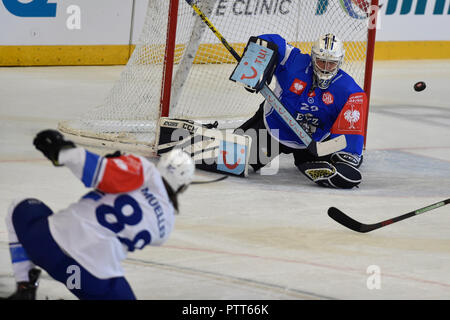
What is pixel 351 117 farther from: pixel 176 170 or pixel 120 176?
pixel 120 176

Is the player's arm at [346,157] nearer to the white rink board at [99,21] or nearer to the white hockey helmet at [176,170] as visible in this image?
the white rink board at [99,21]

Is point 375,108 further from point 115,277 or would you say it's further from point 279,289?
point 115,277

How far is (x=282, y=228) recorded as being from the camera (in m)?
4.61

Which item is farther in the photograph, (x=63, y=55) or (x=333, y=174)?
(x=63, y=55)

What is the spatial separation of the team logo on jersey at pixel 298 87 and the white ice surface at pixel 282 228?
572 millimetres

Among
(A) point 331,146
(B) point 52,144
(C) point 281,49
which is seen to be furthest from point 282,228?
(B) point 52,144


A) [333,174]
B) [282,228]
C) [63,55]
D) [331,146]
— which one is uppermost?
[63,55]

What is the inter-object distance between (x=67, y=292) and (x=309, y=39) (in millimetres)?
4004

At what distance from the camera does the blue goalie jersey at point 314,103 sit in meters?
5.47

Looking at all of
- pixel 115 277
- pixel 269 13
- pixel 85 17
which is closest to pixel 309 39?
pixel 269 13

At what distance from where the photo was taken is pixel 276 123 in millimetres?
5680

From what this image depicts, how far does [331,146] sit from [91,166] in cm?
286

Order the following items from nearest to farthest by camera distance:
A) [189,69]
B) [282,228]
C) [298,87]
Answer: [282,228]
[298,87]
[189,69]

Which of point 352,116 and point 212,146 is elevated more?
point 352,116
